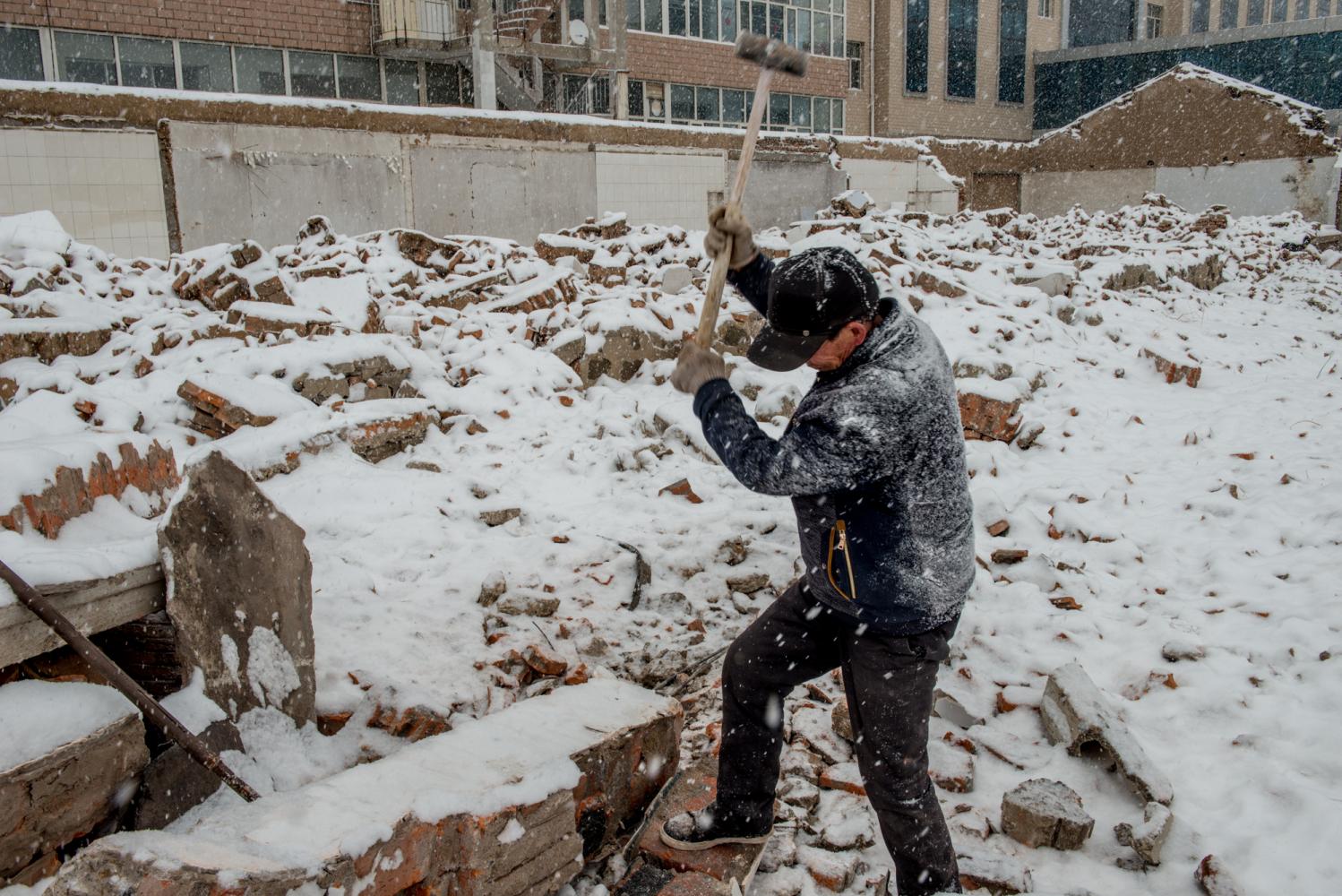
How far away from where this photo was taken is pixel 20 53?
1384cm

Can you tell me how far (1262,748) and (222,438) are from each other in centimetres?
563

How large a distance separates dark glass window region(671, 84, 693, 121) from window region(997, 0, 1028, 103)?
543 inches

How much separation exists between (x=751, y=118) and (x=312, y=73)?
53.9ft

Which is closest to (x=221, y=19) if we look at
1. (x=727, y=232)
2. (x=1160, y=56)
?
(x=727, y=232)

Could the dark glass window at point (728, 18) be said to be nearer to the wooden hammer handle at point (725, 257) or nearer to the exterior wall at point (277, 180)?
the exterior wall at point (277, 180)

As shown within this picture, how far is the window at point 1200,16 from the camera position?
122 ft

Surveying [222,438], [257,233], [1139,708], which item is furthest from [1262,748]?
[257,233]

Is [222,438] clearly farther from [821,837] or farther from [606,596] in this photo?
[821,837]

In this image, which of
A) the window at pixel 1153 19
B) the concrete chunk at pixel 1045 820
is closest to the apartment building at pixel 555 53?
the window at pixel 1153 19

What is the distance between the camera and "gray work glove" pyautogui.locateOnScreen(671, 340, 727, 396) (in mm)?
2523

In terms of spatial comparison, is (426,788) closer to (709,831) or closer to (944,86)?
(709,831)

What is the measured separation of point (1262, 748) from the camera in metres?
3.31

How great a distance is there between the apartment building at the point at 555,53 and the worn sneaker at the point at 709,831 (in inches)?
638

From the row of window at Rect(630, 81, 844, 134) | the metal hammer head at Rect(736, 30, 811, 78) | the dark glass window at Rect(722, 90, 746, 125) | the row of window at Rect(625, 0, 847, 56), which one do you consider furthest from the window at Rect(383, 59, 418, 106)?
the metal hammer head at Rect(736, 30, 811, 78)
